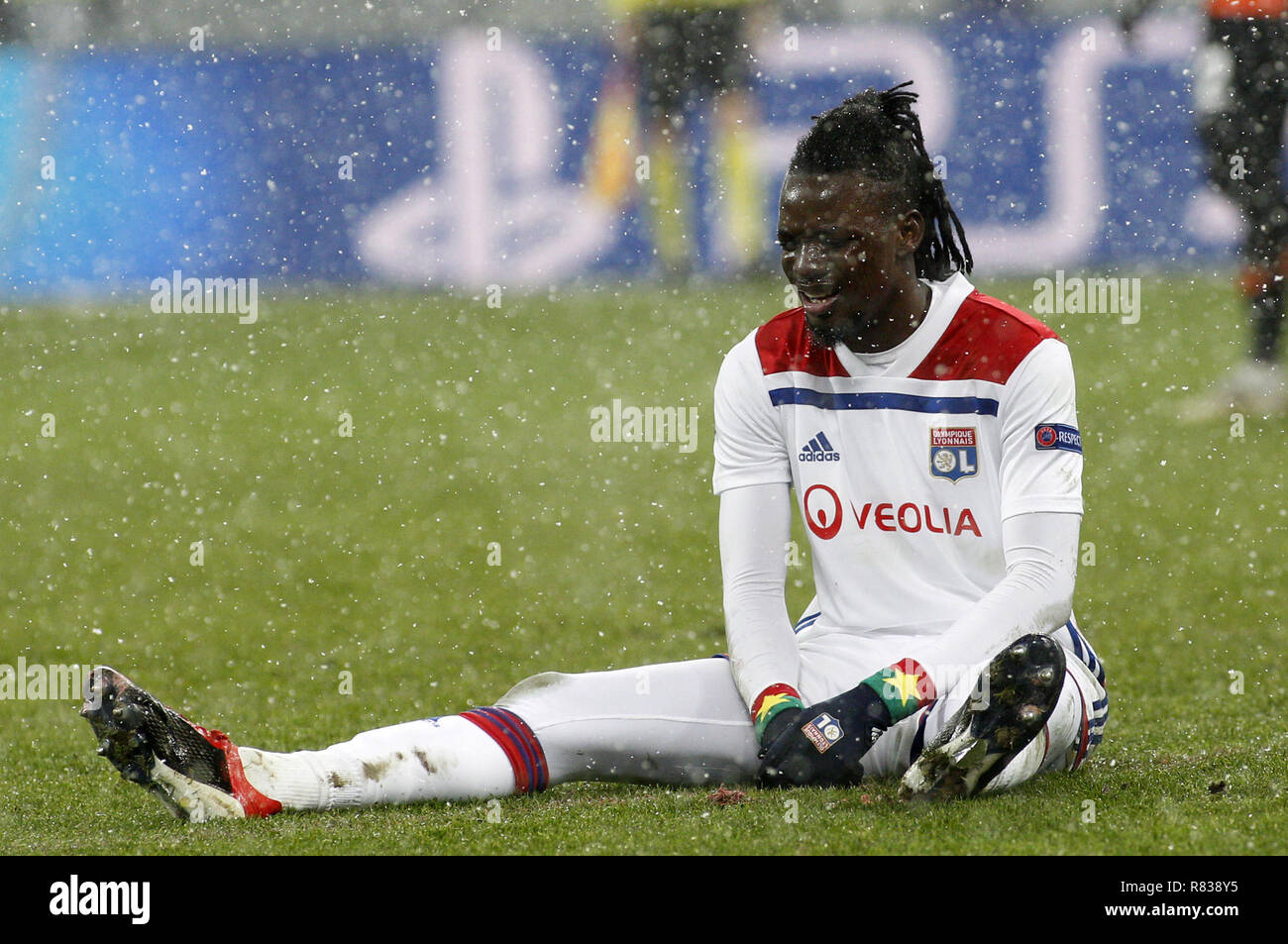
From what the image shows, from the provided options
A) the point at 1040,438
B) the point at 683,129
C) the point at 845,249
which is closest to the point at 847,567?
the point at 1040,438

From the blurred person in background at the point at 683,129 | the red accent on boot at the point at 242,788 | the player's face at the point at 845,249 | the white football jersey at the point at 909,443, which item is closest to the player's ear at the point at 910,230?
the player's face at the point at 845,249

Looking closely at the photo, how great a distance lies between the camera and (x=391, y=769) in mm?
3275

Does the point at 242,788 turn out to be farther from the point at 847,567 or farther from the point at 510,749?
the point at 847,567

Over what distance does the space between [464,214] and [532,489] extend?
485 centimetres

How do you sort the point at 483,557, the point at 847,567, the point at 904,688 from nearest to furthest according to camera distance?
the point at 904,688 → the point at 847,567 → the point at 483,557

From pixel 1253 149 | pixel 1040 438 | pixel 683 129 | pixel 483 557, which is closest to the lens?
pixel 1040 438

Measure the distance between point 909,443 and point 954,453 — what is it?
9 centimetres

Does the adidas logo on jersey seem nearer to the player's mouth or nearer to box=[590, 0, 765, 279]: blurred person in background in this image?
the player's mouth

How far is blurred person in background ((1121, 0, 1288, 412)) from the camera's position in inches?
311

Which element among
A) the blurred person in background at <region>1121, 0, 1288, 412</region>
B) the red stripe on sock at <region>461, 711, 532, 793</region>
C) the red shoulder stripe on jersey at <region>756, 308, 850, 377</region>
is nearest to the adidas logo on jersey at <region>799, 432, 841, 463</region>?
the red shoulder stripe on jersey at <region>756, 308, 850, 377</region>

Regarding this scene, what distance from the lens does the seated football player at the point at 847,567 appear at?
10.4 feet

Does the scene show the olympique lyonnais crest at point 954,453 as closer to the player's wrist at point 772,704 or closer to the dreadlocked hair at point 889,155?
the dreadlocked hair at point 889,155

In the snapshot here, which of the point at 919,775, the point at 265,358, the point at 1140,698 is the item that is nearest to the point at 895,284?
the point at 919,775
